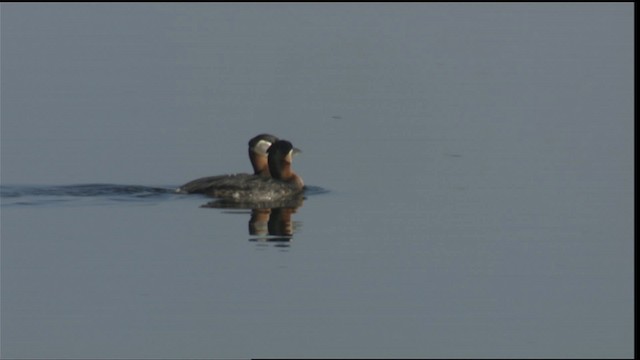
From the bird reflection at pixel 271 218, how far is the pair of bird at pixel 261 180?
0.15 meters

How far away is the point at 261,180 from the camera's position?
1791 cm

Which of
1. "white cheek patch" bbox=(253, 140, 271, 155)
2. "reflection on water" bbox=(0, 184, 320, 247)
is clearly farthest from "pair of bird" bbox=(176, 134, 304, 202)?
"reflection on water" bbox=(0, 184, 320, 247)

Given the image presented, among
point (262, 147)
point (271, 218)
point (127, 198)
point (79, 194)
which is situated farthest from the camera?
point (262, 147)

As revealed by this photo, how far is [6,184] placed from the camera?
1705 centimetres

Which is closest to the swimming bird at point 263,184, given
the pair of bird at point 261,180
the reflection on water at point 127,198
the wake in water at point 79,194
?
the pair of bird at point 261,180

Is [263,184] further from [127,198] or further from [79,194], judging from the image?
[79,194]

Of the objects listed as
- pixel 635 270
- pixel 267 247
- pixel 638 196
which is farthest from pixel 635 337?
pixel 638 196

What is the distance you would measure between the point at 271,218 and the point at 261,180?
1859 mm

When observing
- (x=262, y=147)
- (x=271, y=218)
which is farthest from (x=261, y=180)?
(x=271, y=218)

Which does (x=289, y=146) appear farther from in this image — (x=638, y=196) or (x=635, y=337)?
(x=635, y=337)

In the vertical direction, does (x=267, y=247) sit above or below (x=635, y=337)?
above

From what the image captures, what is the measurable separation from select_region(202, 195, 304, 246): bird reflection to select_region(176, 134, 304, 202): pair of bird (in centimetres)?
15

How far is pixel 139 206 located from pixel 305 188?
2.10 metres

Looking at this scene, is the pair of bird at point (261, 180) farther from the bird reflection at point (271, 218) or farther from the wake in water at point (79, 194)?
the wake in water at point (79, 194)
